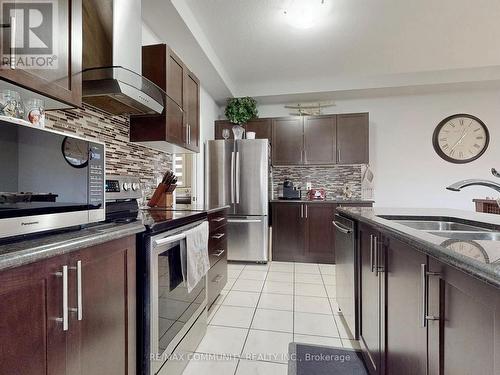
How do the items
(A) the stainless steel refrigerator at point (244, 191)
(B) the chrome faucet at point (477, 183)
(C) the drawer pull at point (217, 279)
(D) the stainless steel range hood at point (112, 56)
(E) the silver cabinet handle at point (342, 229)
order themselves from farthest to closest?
(A) the stainless steel refrigerator at point (244, 191) → (C) the drawer pull at point (217, 279) → (E) the silver cabinet handle at point (342, 229) → (D) the stainless steel range hood at point (112, 56) → (B) the chrome faucet at point (477, 183)

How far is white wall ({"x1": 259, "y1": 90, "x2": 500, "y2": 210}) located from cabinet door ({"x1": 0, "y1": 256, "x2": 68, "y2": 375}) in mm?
4394

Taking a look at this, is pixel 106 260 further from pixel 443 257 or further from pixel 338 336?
pixel 338 336

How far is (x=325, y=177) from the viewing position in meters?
4.42

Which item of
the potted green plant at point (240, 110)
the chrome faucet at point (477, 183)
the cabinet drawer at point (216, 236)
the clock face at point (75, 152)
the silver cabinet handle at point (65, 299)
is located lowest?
the cabinet drawer at point (216, 236)

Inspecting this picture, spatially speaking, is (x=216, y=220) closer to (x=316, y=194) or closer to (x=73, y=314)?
(x=73, y=314)

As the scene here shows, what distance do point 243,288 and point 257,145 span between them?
6.28 feet

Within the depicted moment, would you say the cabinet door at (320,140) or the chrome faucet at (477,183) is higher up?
the cabinet door at (320,140)

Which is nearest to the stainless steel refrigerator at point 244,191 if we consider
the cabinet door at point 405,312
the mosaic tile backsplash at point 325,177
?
the mosaic tile backsplash at point 325,177

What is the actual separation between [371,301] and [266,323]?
97 centimetres

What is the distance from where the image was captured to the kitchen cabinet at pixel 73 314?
69cm

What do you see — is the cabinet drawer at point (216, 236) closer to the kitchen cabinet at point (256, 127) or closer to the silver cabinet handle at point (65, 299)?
the silver cabinet handle at point (65, 299)

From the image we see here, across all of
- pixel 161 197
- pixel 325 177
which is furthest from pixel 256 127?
pixel 161 197

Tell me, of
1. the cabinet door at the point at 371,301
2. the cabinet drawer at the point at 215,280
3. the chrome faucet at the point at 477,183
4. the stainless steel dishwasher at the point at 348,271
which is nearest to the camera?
the chrome faucet at the point at 477,183

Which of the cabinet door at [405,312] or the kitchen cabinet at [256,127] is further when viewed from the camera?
the kitchen cabinet at [256,127]
